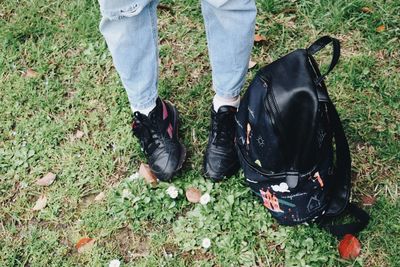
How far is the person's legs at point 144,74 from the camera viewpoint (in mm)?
1767

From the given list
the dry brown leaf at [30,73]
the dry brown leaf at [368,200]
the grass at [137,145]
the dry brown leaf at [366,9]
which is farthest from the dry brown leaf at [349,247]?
the dry brown leaf at [30,73]

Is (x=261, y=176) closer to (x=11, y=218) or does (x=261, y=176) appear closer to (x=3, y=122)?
(x=11, y=218)

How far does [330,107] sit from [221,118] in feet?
1.79

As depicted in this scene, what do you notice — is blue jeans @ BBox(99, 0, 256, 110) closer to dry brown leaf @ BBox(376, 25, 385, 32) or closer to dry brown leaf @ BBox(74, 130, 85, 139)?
dry brown leaf @ BBox(74, 130, 85, 139)

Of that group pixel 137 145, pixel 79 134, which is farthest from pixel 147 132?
pixel 79 134

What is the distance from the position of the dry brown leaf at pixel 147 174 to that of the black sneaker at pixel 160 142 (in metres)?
0.04

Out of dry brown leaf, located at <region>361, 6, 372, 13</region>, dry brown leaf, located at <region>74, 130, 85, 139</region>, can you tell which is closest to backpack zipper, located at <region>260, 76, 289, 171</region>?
dry brown leaf, located at <region>74, 130, 85, 139</region>

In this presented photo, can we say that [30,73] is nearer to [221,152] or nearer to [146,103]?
[146,103]

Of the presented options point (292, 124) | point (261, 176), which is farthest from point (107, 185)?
point (292, 124)

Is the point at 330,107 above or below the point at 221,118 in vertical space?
above

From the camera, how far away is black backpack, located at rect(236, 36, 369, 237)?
1658mm

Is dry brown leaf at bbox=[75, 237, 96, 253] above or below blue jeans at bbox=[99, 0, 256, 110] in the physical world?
below

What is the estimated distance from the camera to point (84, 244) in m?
2.15

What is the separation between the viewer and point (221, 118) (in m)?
2.14
